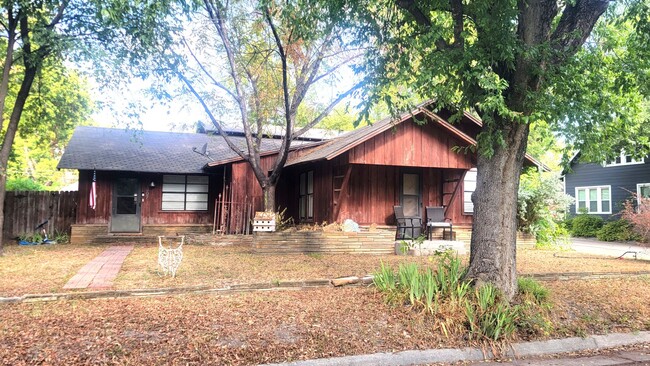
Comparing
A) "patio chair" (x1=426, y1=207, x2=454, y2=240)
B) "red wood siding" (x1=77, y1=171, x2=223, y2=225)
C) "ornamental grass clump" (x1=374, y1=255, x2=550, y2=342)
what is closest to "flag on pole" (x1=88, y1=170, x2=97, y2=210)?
"red wood siding" (x1=77, y1=171, x2=223, y2=225)

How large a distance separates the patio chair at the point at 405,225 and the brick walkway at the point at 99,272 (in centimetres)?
797

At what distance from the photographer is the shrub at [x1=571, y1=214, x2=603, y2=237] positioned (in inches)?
861

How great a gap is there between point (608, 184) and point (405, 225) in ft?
54.1

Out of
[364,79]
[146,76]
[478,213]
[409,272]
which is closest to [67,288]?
[409,272]

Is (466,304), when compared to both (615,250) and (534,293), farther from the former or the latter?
(615,250)

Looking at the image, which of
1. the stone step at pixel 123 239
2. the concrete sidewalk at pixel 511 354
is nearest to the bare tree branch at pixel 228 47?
the stone step at pixel 123 239

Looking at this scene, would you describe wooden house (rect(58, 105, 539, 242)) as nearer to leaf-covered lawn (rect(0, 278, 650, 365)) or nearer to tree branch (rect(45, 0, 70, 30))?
tree branch (rect(45, 0, 70, 30))

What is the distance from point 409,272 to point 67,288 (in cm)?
513

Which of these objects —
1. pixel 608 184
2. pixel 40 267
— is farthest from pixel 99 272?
pixel 608 184

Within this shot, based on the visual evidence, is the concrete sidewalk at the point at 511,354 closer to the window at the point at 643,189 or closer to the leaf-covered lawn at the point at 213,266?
the leaf-covered lawn at the point at 213,266

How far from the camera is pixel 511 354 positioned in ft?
15.5

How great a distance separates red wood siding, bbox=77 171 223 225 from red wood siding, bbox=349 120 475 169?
728 centimetres

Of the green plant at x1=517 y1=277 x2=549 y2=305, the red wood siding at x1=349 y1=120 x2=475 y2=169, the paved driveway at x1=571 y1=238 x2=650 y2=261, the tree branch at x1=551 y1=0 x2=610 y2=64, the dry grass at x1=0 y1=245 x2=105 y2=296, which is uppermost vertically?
the tree branch at x1=551 y1=0 x2=610 y2=64

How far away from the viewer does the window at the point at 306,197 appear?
1514 centimetres
